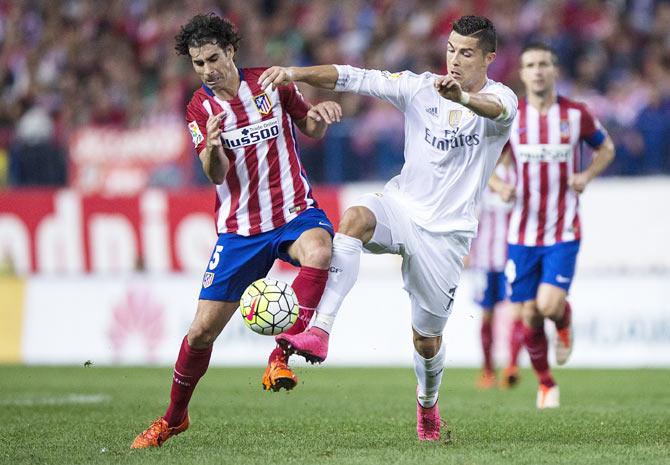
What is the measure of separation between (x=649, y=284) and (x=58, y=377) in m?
6.63

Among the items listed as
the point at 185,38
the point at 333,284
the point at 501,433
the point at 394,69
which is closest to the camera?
the point at 333,284

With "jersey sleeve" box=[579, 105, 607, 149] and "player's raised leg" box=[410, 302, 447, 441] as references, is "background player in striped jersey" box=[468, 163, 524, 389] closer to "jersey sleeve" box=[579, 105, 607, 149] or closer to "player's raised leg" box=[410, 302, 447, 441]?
"jersey sleeve" box=[579, 105, 607, 149]

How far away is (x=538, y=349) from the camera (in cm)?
1027

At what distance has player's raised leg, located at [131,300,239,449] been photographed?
7.36 m

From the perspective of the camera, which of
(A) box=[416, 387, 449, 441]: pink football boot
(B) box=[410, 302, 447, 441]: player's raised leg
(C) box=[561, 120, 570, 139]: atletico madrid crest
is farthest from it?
(C) box=[561, 120, 570, 139]: atletico madrid crest

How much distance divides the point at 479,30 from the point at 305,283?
1761mm

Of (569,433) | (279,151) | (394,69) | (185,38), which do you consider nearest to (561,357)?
(569,433)

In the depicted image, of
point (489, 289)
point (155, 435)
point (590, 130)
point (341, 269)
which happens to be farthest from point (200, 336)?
point (489, 289)

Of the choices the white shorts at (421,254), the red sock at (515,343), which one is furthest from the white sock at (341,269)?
the red sock at (515,343)

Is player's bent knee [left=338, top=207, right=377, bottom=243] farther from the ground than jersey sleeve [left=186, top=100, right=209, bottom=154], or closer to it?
closer to it

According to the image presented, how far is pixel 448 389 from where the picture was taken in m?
11.9

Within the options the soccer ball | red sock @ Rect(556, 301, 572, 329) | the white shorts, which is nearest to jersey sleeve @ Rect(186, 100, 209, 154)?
the white shorts

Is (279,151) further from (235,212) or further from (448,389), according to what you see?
(448,389)

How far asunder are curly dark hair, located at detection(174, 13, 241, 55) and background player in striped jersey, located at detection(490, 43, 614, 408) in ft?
11.6
